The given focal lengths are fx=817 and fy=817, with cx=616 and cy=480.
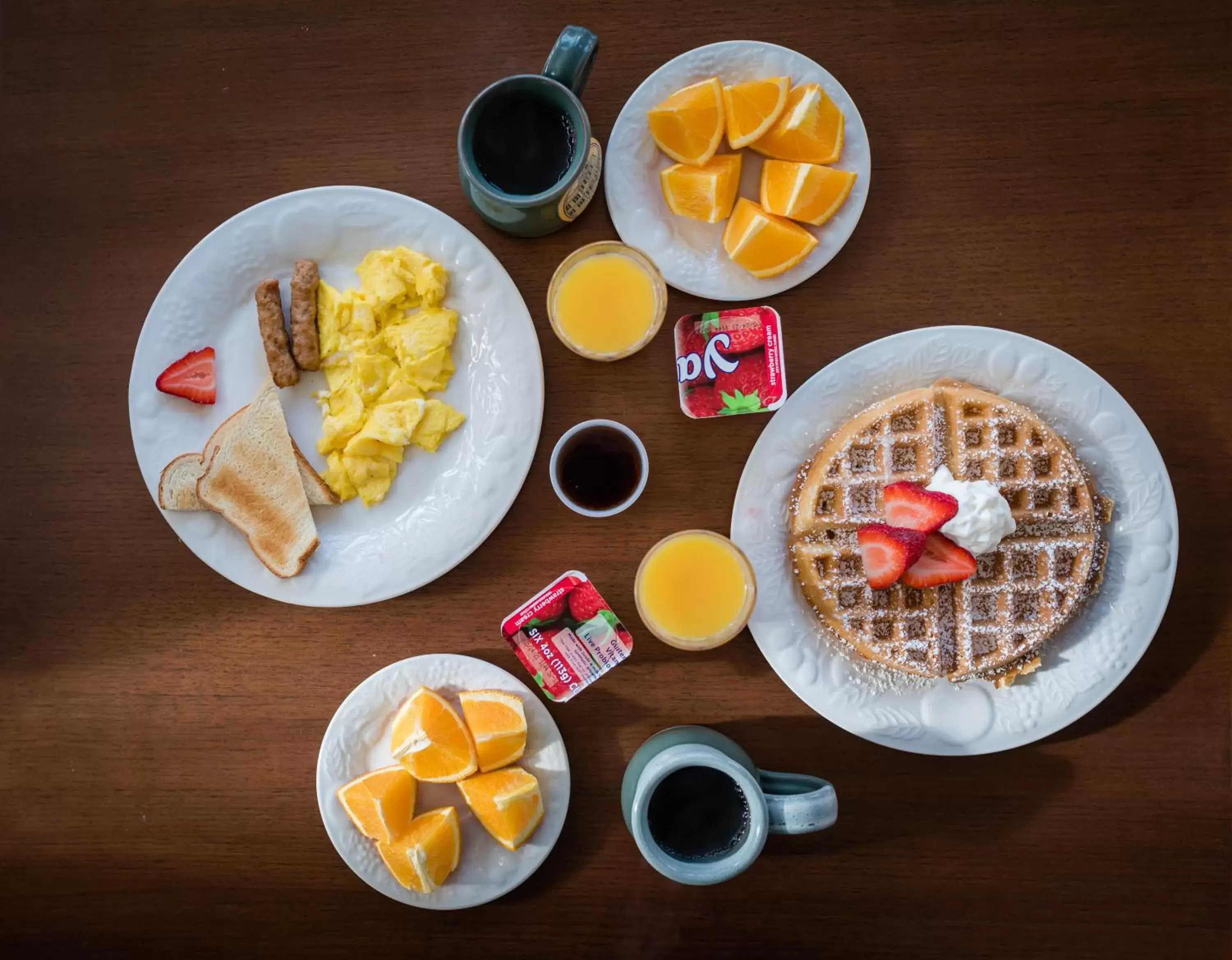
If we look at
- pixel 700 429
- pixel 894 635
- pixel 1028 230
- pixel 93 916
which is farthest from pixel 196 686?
pixel 1028 230

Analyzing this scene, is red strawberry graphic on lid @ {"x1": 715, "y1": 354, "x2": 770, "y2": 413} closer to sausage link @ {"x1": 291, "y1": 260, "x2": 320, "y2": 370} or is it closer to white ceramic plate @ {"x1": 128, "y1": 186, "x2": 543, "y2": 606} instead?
white ceramic plate @ {"x1": 128, "y1": 186, "x2": 543, "y2": 606}

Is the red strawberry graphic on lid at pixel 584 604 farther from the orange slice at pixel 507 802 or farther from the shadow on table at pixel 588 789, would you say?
the orange slice at pixel 507 802

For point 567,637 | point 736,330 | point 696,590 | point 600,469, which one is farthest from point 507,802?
point 736,330

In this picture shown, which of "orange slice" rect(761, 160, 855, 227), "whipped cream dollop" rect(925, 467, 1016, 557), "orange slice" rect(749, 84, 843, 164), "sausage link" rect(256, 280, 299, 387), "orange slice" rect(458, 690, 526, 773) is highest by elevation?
"orange slice" rect(749, 84, 843, 164)

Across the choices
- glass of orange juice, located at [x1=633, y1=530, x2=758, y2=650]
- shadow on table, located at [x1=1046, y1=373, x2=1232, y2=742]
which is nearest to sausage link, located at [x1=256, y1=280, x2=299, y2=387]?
glass of orange juice, located at [x1=633, y1=530, x2=758, y2=650]

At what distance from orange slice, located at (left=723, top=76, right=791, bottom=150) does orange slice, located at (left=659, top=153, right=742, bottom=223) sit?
0.04 m

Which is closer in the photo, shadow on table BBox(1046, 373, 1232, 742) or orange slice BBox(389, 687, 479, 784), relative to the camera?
orange slice BBox(389, 687, 479, 784)

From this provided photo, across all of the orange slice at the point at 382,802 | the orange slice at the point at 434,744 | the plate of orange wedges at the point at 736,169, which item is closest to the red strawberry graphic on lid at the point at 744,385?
the plate of orange wedges at the point at 736,169

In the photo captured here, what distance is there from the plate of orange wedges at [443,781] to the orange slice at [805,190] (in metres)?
0.97

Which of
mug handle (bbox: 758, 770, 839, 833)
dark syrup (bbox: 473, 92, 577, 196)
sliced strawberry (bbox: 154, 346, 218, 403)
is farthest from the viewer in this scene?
sliced strawberry (bbox: 154, 346, 218, 403)

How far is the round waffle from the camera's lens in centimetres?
141

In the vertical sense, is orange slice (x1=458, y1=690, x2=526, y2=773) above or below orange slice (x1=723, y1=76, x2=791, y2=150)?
below

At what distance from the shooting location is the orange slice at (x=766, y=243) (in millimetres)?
1423

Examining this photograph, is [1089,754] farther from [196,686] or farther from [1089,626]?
[196,686]
